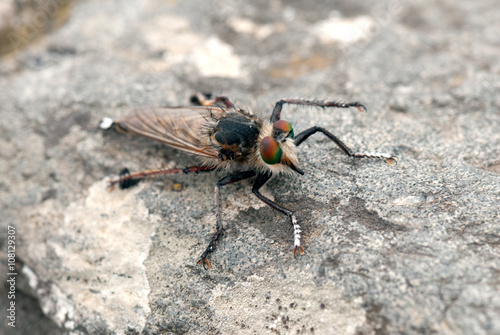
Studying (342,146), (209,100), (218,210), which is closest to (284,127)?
(342,146)

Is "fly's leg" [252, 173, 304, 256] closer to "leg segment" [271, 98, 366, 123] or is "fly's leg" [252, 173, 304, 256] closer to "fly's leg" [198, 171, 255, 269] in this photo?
"fly's leg" [198, 171, 255, 269]

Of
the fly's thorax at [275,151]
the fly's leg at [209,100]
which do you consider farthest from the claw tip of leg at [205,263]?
the fly's leg at [209,100]

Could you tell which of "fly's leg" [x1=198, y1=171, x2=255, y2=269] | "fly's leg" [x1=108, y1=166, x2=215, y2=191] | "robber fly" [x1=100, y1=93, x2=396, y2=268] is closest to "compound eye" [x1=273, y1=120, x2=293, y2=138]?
"robber fly" [x1=100, y1=93, x2=396, y2=268]

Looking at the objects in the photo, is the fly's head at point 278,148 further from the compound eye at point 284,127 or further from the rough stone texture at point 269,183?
the rough stone texture at point 269,183

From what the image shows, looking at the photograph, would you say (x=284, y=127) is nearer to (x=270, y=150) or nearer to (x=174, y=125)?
(x=270, y=150)

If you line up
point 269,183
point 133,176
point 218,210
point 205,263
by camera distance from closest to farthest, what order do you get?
point 205,263 → point 218,210 → point 269,183 → point 133,176

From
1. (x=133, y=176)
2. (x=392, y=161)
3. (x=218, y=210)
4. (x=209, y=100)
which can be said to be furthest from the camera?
(x=209, y=100)

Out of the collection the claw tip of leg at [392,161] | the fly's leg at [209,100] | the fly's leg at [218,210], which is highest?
the claw tip of leg at [392,161]
